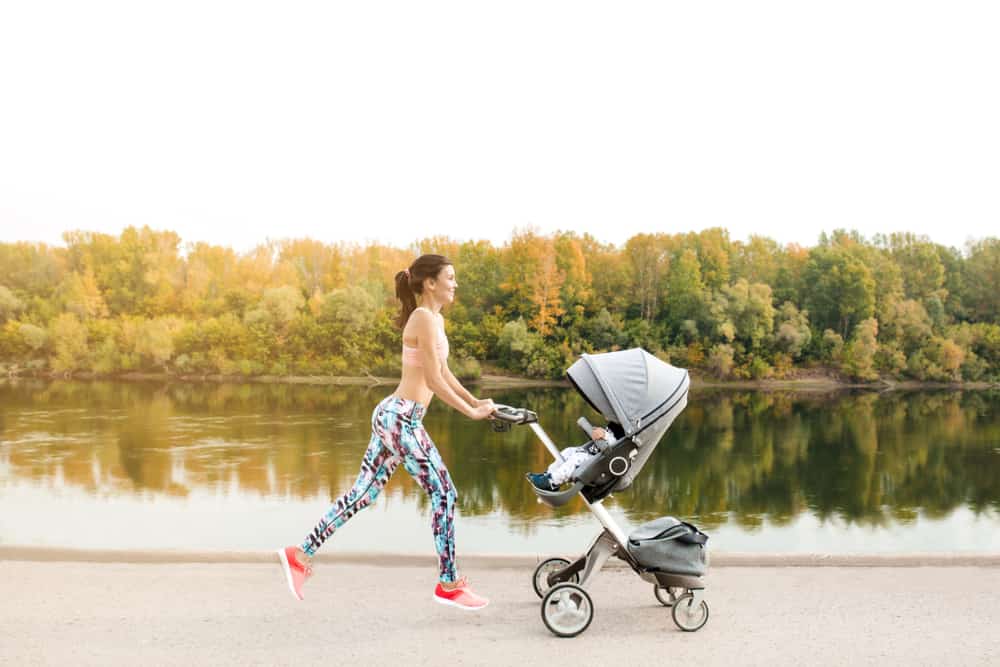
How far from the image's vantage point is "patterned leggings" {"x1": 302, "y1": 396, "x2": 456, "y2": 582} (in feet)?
13.5

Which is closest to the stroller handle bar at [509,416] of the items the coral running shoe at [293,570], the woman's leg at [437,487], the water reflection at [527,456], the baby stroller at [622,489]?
the baby stroller at [622,489]

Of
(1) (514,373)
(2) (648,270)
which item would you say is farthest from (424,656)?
(2) (648,270)

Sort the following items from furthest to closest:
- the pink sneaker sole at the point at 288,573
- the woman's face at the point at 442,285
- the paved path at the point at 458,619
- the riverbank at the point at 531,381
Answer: the riverbank at the point at 531,381
the woman's face at the point at 442,285
the pink sneaker sole at the point at 288,573
the paved path at the point at 458,619

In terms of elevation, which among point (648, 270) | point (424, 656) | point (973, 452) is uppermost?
point (648, 270)

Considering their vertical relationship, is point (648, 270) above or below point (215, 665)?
above

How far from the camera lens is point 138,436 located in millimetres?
19766

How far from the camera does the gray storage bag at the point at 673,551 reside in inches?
157

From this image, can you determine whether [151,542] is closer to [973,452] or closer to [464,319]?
[973,452]

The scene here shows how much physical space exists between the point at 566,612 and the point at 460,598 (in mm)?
514

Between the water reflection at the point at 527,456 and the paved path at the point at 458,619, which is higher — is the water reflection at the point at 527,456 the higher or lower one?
the lower one

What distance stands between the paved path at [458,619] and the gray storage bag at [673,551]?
0.83ft

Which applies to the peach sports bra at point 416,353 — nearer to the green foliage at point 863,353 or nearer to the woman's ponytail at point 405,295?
the woman's ponytail at point 405,295

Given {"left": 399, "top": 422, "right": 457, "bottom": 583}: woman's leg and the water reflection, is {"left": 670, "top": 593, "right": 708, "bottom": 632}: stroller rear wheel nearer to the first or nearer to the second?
{"left": 399, "top": 422, "right": 457, "bottom": 583}: woman's leg

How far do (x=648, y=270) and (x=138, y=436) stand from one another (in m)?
Result: 27.3
